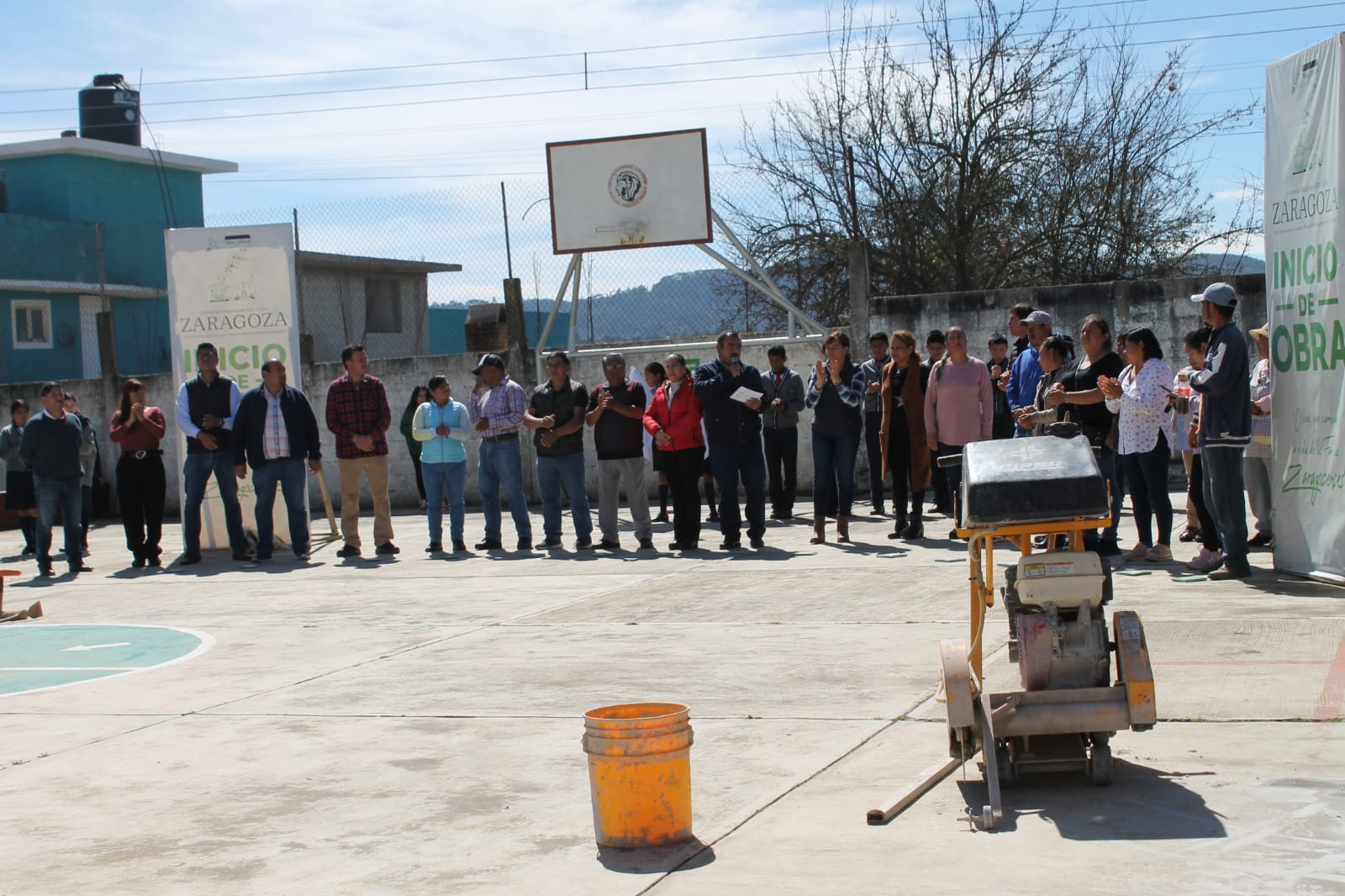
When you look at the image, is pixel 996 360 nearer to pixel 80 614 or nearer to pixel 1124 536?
pixel 1124 536

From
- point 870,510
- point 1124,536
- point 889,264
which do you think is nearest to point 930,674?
point 1124,536

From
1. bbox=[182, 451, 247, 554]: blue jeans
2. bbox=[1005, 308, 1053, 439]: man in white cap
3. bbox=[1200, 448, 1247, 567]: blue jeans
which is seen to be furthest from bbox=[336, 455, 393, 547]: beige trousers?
bbox=[1200, 448, 1247, 567]: blue jeans

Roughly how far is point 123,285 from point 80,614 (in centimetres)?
2156

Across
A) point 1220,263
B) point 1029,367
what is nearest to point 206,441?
point 1029,367

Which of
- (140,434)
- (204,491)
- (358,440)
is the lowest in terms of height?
(204,491)

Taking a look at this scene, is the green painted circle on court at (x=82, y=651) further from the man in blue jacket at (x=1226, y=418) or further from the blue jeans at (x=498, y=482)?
the man in blue jacket at (x=1226, y=418)

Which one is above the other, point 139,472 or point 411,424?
point 411,424

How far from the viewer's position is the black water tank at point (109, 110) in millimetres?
41125

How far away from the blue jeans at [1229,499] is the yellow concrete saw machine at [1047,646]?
4383 mm

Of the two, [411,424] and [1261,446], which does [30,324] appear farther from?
[1261,446]

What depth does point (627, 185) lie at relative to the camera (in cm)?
1723

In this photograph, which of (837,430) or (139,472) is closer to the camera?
(837,430)

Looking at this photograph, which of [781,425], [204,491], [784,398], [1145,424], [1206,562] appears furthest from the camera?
[781,425]

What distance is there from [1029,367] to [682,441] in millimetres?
3094
